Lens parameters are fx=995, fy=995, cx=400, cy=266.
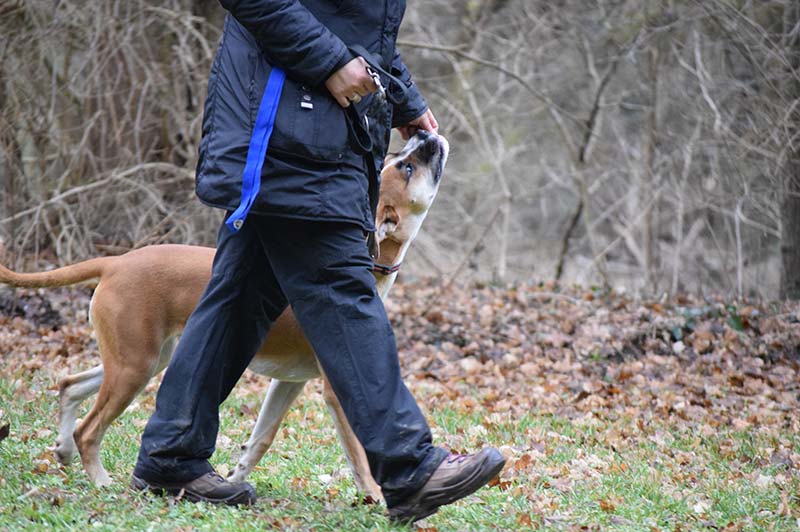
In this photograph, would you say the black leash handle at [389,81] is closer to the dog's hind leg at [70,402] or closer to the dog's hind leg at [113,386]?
the dog's hind leg at [113,386]

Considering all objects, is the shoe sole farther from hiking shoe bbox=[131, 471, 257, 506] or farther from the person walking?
the person walking

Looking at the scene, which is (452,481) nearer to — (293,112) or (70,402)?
(293,112)

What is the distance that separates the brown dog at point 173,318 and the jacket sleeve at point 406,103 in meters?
0.41

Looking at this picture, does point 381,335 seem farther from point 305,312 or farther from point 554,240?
point 554,240

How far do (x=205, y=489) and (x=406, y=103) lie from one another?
1801 millimetres

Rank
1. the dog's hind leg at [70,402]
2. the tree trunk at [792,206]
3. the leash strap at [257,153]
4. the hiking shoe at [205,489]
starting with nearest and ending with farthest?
1. the leash strap at [257,153]
2. the hiking shoe at [205,489]
3. the dog's hind leg at [70,402]
4. the tree trunk at [792,206]

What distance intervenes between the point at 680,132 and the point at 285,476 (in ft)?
35.9

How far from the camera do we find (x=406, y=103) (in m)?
4.26

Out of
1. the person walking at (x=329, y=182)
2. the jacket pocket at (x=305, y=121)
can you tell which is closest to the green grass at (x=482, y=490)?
the person walking at (x=329, y=182)

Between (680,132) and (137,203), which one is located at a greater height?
(680,132)

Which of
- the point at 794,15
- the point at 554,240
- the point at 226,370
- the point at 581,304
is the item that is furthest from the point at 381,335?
the point at 554,240

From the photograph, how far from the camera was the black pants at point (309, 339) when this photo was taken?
138 inches

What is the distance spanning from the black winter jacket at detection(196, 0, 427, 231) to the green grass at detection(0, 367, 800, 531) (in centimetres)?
122

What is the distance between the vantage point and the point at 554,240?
18.7 meters
